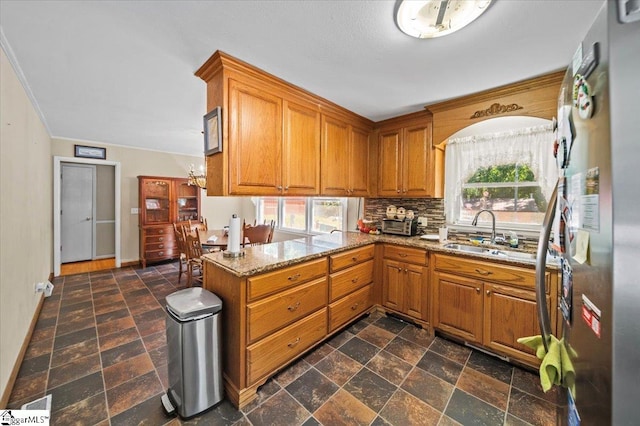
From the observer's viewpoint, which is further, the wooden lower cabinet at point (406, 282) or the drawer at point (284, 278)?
the wooden lower cabinet at point (406, 282)

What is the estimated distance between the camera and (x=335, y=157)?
9.55ft

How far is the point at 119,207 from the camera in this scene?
4.88 m

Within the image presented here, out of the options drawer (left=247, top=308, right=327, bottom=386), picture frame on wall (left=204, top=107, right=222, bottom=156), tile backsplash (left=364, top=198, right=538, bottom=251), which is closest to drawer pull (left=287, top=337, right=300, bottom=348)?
drawer (left=247, top=308, right=327, bottom=386)

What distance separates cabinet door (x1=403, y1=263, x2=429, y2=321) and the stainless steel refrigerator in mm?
1848

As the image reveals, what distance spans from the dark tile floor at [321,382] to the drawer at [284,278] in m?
0.71

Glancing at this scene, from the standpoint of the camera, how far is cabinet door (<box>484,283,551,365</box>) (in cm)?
194

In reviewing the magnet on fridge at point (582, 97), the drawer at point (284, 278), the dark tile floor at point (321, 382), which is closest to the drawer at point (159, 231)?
the dark tile floor at point (321, 382)

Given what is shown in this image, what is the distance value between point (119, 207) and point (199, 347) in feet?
15.5

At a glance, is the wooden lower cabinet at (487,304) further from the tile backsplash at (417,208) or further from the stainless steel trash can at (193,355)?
the stainless steel trash can at (193,355)

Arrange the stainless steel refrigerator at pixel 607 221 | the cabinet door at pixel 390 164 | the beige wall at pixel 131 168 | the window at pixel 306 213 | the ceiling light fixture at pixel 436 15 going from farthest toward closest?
the beige wall at pixel 131 168 < the window at pixel 306 213 < the cabinet door at pixel 390 164 < the ceiling light fixture at pixel 436 15 < the stainless steel refrigerator at pixel 607 221

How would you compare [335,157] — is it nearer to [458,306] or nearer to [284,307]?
[284,307]

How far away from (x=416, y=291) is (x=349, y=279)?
0.74 meters

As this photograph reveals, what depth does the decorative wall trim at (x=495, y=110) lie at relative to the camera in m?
2.28

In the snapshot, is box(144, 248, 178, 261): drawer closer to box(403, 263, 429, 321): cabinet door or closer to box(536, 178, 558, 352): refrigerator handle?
box(403, 263, 429, 321): cabinet door
